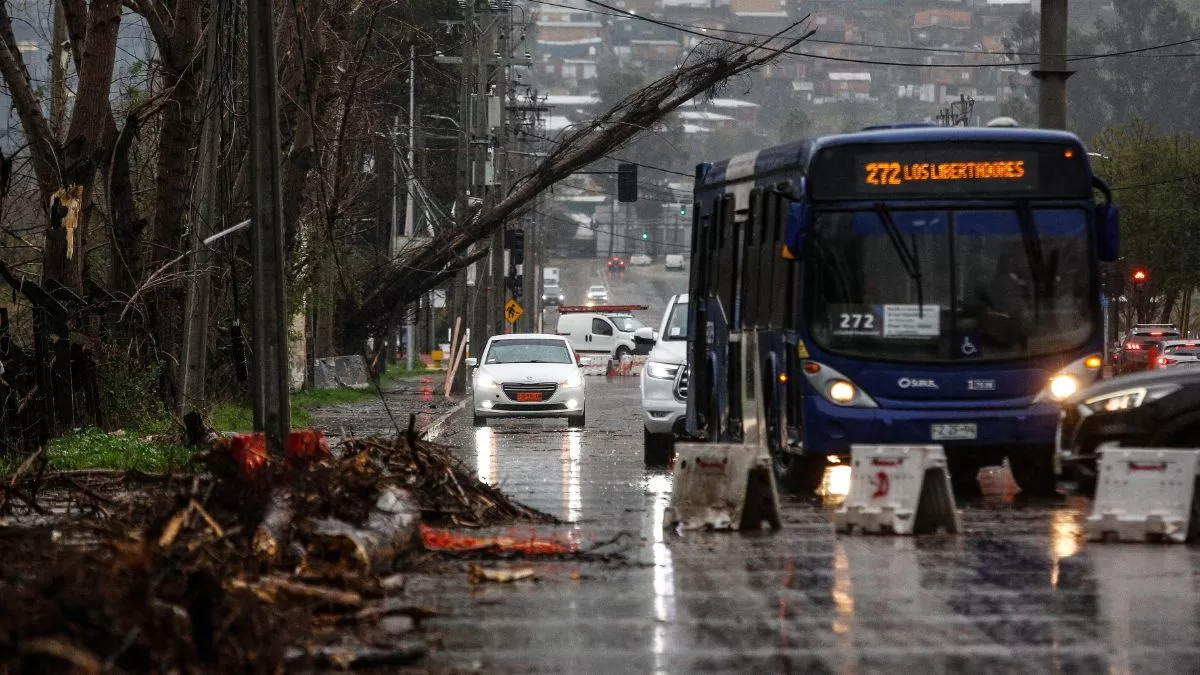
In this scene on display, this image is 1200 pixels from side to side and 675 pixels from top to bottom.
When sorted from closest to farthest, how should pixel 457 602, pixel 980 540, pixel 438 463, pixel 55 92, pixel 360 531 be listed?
pixel 457 602, pixel 360 531, pixel 980 540, pixel 438 463, pixel 55 92

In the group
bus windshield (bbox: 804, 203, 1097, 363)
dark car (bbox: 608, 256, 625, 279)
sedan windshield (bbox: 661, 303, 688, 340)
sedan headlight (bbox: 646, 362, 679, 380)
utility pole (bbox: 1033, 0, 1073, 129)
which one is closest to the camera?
bus windshield (bbox: 804, 203, 1097, 363)

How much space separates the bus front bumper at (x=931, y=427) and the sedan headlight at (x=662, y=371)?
20.1 ft

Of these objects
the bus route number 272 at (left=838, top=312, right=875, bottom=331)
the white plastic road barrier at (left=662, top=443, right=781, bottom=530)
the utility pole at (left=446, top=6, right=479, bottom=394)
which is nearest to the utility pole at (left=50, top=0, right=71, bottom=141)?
the utility pole at (left=446, top=6, right=479, bottom=394)

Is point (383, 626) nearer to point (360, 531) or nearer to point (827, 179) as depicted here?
point (360, 531)

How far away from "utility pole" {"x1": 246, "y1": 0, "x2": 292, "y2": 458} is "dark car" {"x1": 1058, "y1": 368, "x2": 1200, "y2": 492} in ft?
21.3

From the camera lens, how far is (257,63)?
56.0 feet

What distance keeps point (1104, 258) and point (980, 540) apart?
4539 millimetres

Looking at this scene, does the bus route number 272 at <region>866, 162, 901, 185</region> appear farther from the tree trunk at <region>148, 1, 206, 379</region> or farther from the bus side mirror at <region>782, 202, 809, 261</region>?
the tree trunk at <region>148, 1, 206, 379</region>

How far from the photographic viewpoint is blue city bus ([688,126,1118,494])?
636 inches

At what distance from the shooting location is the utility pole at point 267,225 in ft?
55.5

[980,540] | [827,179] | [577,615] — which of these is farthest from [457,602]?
[827,179]

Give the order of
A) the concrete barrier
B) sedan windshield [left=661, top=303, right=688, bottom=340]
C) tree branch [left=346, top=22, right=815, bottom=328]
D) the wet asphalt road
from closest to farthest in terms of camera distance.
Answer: the wet asphalt road
sedan windshield [left=661, top=303, right=688, bottom=340]
tree branch [left=346, top=22, right=815, bottom=328]
the concrete barrier

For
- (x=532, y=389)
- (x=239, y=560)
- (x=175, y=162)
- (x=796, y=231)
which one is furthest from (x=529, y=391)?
(x=239, y=560)

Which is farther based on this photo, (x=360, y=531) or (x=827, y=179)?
(x=827, y=179)
